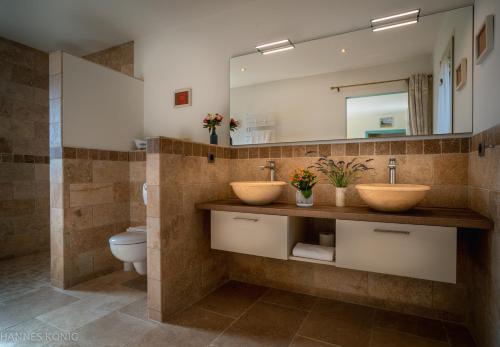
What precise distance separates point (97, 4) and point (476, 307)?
3874 millimetres

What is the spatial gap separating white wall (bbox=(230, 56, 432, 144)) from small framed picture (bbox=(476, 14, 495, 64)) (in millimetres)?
326

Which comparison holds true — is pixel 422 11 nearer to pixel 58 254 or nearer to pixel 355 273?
pixel 355 273

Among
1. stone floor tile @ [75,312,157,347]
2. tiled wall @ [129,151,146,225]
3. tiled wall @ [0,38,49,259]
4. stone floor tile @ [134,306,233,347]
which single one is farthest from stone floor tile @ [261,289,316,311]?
tiled wall @ [0,38,49,259]

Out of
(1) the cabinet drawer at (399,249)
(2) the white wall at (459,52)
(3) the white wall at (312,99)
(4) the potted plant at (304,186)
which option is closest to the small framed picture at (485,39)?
(2) the white wall at (459,52)

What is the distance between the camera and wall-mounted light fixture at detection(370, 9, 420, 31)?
1997mm

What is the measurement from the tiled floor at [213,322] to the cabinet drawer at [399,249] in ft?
1.54

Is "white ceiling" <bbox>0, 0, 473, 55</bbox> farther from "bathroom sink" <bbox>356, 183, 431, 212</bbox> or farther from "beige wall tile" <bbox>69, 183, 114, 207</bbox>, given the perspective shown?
"beige wall tile" <bbox>69, 183, 114, 207</bbox>

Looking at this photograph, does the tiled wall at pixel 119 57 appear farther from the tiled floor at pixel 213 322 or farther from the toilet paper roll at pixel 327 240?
the toilet paper roll at pixel 327 240

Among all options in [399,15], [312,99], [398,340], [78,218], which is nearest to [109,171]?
[78,218]

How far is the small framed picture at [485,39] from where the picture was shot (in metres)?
1.47

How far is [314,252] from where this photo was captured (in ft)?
6.07

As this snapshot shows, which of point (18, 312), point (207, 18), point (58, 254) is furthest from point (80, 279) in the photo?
point (207, 18)

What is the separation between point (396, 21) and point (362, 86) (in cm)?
51

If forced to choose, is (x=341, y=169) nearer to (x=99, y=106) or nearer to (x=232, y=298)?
(x=232, y=298)
